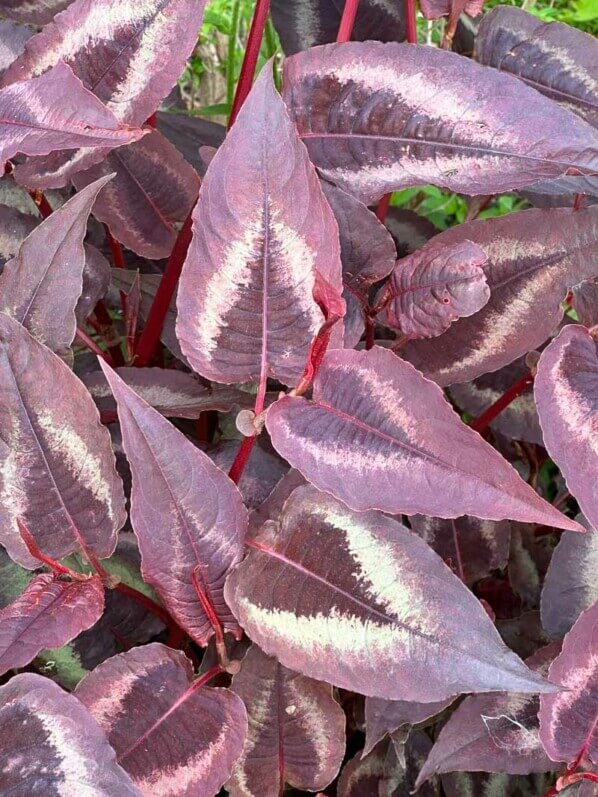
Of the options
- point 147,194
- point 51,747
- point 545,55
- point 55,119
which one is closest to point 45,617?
point 51,747

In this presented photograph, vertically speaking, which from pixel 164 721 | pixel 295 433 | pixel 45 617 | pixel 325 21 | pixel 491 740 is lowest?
pixel 491 740

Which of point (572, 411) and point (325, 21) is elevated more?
point (325, 21)

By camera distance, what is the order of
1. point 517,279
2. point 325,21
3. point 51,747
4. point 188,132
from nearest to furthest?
1. point 51,747
2. point 517,279
3. point 325,21
4. point 188,132

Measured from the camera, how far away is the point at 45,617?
64 centimetres

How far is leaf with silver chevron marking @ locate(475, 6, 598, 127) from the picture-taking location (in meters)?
0.86

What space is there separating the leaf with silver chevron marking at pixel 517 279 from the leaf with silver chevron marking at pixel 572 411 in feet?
0.27

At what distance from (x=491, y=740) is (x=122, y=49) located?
69 centimetres

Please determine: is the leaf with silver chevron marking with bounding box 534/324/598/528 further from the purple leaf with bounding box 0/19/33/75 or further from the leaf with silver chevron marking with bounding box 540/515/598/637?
the purple leaf with bounding box 0/19/33/75

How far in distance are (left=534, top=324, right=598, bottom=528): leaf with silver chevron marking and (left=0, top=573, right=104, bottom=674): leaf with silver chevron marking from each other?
14.8 inches

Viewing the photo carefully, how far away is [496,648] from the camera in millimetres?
589

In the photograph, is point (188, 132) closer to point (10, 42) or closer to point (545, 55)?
point (10, 42)

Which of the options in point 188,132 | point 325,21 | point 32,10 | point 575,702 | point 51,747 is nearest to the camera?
point 51,747

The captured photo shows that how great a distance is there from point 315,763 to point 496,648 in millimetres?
252

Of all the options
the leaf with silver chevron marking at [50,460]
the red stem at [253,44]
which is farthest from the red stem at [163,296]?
the leaf with silver chevron marking at [50,460]
